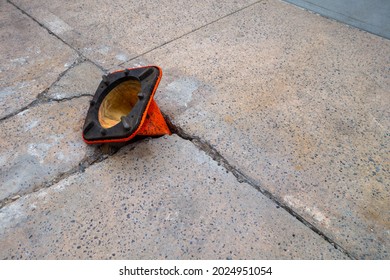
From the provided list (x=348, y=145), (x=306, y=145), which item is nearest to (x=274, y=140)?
(x=306, y=145)

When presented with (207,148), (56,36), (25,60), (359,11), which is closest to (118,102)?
(207,148)

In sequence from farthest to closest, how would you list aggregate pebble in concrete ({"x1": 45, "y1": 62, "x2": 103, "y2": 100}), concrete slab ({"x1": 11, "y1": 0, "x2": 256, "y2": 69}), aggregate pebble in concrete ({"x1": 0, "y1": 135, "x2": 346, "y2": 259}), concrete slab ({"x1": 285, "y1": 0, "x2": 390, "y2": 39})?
concrete slab ({"x1": 285, "y1": 0, "x2": 390, "y2": 39}) → concrete slab ({"x1": 11, "y1": 0, "x2": 256, "y2": 69}) → aggregate pebble in concrete ({"x1": 45, "y1": 62, "x2": 103, "y2": 100}) → aggregate pebble in concrete ({"x1": 0, "y1": 135, "x2": 346, "y2": 259})

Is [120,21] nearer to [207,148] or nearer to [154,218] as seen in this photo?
[207,148]

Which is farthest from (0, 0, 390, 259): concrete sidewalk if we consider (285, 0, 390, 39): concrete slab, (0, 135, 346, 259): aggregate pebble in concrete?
(285, 0, 390, 39): concrete slab

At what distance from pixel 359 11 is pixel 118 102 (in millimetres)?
2213

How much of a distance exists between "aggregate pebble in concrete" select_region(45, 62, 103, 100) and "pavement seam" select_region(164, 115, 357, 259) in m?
0.60

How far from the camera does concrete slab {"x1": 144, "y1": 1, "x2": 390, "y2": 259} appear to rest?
1.54 metres

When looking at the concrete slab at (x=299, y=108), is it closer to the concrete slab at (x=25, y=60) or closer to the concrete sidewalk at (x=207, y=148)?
the concrete sidewalk at (x=207, y=148)

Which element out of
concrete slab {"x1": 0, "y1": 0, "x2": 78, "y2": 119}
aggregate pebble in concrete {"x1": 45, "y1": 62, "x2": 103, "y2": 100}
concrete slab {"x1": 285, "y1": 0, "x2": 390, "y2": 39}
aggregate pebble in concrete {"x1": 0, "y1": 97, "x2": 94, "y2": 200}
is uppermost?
concrete slab {"x1": 0, "y1": 0, "x2": 78, "y2": 119}

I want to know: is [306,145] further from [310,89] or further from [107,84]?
[107,84]

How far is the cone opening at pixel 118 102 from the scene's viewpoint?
1825mm

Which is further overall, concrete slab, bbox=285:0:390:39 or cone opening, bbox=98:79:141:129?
concrete slab, bbox=285:0:390:39

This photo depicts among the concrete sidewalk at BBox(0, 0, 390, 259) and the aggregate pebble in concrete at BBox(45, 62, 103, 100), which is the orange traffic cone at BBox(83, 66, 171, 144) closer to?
the concrete sidewalk at BBox(0, 0, 390, 259)

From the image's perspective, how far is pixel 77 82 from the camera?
220cm
